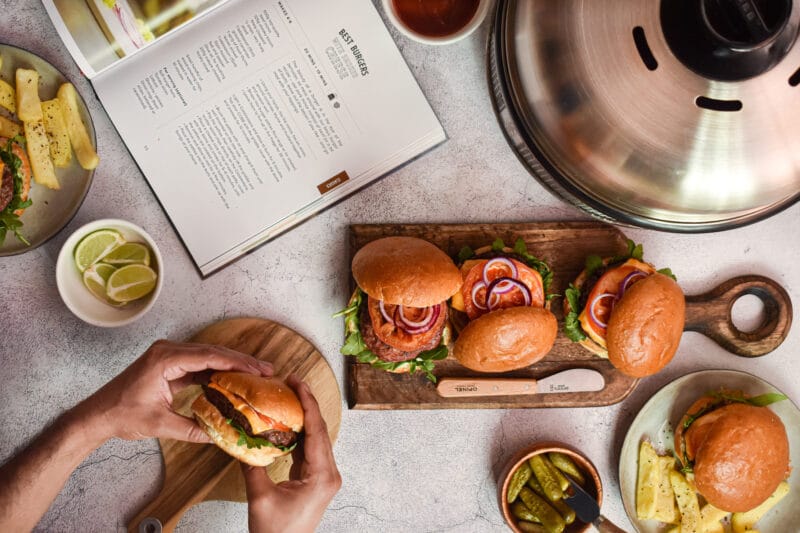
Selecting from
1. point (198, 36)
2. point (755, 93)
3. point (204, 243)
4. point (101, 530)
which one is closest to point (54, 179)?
point (204, 243)

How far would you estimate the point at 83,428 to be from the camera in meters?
1.02

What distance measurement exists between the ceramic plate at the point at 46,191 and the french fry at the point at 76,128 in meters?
0.01

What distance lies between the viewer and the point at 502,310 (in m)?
1.05

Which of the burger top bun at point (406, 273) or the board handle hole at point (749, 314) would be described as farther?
the board handle hole at point (749, 314)

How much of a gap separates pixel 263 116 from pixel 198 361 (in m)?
0.50

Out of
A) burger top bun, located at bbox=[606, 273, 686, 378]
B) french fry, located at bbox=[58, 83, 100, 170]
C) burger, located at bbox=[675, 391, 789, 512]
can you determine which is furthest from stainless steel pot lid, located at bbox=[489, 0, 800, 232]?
french fry, located at bbox=[58, 83, 100, 170]

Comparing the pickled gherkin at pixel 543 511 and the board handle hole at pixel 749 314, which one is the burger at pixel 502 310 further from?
the board handle hole at pixel 749 314

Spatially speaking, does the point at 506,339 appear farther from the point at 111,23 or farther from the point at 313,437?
the point at 111,23

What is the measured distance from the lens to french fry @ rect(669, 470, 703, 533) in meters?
1.17

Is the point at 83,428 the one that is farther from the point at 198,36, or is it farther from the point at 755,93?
the point at 755,93

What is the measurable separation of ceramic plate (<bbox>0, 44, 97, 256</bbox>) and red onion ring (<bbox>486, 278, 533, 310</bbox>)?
79cm

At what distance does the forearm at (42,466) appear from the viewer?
1.01m

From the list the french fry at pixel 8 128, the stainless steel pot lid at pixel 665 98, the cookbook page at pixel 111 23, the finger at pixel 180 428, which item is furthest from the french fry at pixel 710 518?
the french fry at pixel 8 128

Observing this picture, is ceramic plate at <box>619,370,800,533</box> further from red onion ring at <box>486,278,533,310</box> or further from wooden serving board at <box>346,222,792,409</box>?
red onion ring at <box>486,278,533,310</box>
